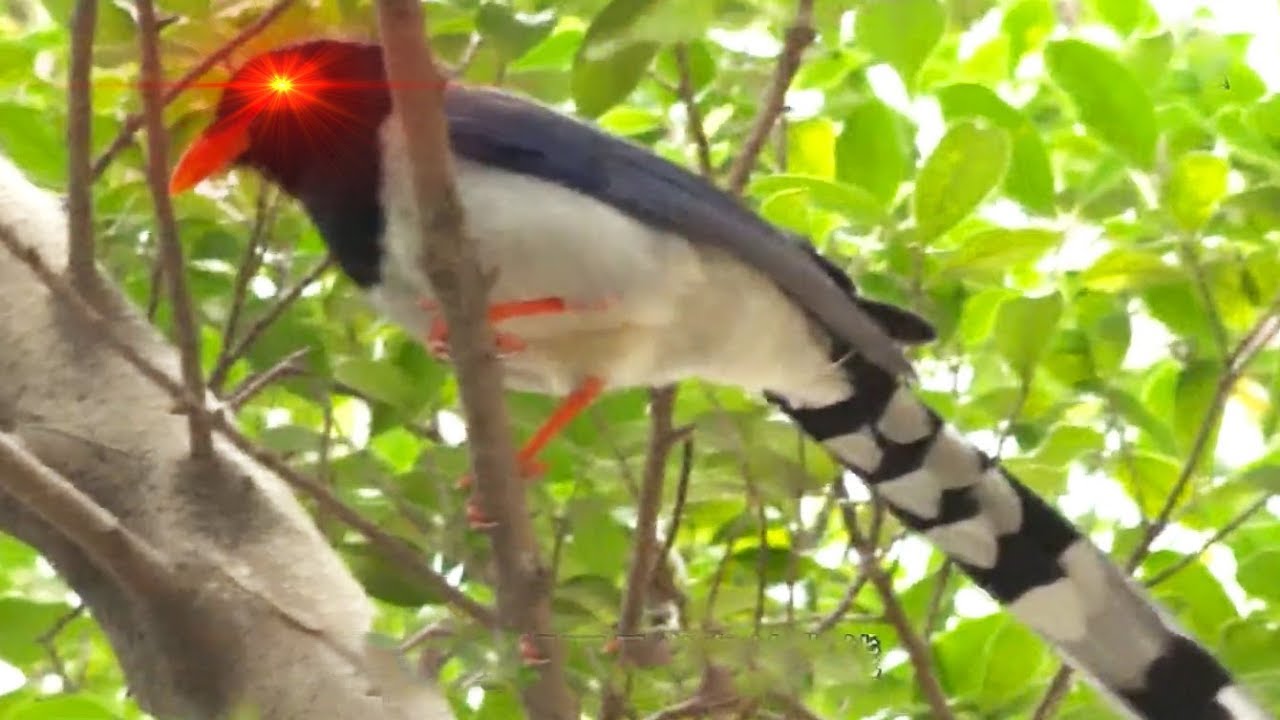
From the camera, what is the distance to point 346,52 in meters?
1.22

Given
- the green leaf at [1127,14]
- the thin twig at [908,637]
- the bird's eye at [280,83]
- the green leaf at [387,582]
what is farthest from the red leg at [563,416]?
the green leaf at [1127,14]

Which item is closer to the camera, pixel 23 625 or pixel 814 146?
pixel 23 625

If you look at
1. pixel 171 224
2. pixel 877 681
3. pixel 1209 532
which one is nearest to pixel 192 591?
pixel 171 224

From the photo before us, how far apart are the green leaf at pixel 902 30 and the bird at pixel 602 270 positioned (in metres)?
0.15

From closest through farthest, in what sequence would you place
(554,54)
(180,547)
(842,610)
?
(180,547) → (842,610) → (554,54)

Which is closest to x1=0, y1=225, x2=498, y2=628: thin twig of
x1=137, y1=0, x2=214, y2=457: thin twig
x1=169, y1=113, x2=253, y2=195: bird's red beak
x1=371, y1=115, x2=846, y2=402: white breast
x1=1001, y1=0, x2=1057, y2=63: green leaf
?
x1=137, y1=0, x2=214, y2=457: thin twig

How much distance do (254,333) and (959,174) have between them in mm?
515

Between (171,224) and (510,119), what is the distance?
436mm

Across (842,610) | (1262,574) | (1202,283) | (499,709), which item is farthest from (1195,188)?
(499,709)

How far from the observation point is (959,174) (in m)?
1.12

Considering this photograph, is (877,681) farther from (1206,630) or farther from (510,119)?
(510,119)

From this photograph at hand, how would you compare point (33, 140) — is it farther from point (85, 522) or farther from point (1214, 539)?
point (1214, 539)

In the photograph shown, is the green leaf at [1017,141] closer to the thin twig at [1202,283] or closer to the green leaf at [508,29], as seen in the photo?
the thin twig at [1202,283]

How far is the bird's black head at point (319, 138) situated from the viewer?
3.80 ft
